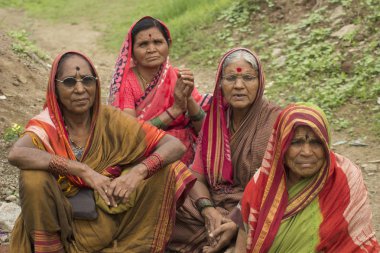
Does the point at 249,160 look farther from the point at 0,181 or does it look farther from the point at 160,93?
the point at 0,181

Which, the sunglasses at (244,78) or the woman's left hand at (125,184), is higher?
the sunglasses at (244,78)

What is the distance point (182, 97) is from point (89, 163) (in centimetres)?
107

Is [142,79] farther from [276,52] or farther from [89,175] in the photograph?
[276,52]

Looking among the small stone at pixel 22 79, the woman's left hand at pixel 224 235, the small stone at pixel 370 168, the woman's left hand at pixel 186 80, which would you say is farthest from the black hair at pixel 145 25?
the small stone at pixel 22 79

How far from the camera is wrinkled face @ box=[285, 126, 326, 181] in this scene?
12.6 ft

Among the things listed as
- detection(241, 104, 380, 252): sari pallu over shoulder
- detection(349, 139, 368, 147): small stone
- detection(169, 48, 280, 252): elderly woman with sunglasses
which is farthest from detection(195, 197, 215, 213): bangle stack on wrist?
detection(349, 139, 368, 147): small stone

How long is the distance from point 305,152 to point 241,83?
101cm

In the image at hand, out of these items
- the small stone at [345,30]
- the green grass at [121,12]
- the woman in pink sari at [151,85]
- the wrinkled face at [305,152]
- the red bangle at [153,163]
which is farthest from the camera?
the green grass at [121,12]

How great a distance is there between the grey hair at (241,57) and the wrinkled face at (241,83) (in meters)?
0.02

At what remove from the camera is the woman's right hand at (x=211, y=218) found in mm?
4641

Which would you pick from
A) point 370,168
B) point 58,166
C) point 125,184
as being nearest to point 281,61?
point 370,168

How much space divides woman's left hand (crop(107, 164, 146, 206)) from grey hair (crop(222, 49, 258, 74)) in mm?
985

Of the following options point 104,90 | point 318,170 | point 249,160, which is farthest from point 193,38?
point 318,170

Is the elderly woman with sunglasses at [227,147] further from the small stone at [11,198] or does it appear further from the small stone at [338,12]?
the small stone at [338,12]
